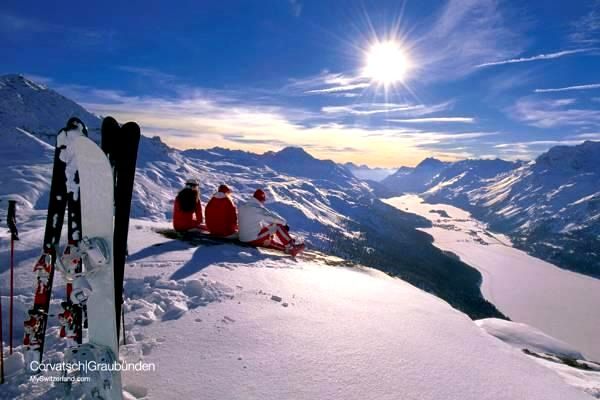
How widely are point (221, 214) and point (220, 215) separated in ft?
0.16

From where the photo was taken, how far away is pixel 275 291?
766cm

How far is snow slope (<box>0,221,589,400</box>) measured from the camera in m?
4.11

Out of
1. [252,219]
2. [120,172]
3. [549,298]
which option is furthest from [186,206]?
[549,298]

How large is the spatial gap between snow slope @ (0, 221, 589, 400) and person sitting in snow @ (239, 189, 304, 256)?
3.51 metres

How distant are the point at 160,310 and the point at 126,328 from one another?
0.79 metres

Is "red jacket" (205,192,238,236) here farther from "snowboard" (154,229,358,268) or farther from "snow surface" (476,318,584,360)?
"snow surface" (476,318,584,360)

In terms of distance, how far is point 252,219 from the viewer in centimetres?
1243

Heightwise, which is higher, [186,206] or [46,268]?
[186,206]

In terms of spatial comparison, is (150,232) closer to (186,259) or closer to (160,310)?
(186,259)

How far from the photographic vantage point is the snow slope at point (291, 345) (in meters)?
4.11

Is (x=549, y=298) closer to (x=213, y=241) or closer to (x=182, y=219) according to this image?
(x=213, y=241)

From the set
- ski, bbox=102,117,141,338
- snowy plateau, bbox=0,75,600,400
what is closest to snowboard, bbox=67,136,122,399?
ski, bbox=102,117,141,338

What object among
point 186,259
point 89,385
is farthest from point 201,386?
point 186,259

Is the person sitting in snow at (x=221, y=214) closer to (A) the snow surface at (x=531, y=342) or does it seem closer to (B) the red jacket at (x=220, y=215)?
(B) the red jacket at (x=220, y=215)
